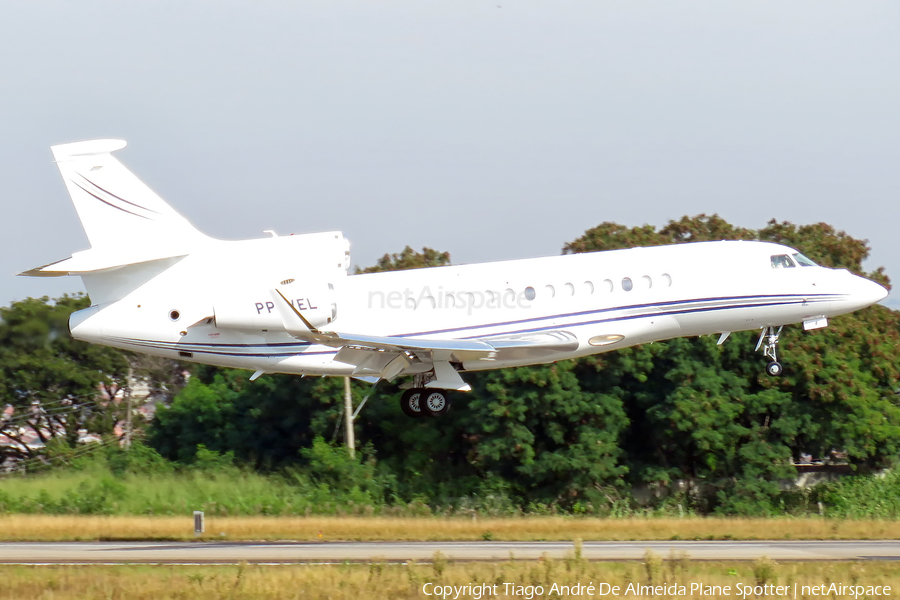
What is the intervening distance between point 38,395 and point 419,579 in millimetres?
34599

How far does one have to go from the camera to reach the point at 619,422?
33.3 metres

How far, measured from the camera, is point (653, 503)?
33844 mm

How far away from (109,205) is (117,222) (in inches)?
15.8

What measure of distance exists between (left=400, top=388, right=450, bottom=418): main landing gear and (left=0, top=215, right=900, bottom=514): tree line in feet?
32.3

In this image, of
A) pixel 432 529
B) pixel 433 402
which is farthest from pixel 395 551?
pixel 432 529

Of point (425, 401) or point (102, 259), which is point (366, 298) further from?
point (102, 259)

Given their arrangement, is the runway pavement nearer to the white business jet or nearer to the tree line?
the white business jet

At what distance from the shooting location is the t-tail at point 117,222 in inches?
858

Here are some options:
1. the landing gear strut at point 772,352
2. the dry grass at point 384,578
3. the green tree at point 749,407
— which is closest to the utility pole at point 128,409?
the green tree at point 749,407

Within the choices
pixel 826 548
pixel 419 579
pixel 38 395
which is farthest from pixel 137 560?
pixel 38 395

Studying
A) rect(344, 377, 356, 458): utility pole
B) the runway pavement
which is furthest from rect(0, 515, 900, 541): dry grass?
rect(344, 377, 356, 458): utility pole

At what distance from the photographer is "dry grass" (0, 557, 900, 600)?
42.8 feet

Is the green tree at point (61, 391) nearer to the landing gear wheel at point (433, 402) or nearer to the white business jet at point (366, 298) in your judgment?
the white business jet at point (366, 298)

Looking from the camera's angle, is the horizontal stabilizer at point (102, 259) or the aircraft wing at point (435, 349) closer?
the aircraft wing at point (435, 349)
